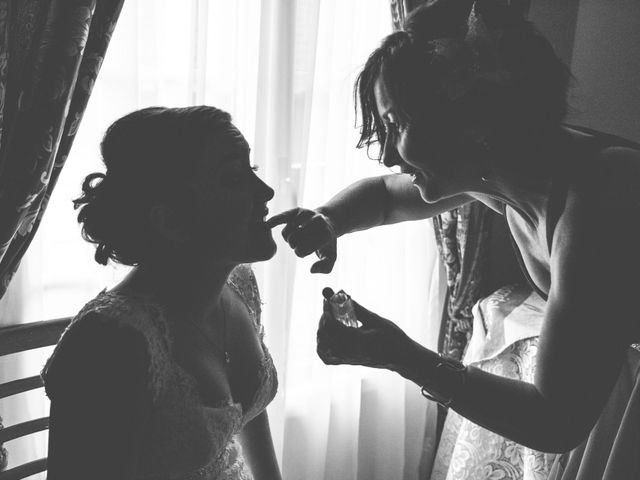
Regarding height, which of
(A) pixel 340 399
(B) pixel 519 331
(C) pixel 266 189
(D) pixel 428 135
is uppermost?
(D) pixel 428 135

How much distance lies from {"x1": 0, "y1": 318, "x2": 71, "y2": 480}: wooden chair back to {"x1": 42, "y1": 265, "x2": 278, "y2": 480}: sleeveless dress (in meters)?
0.49

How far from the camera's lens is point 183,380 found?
112cm

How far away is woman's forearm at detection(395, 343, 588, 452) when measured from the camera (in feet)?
3.69

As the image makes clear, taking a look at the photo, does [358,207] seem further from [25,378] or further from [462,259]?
[462,259]

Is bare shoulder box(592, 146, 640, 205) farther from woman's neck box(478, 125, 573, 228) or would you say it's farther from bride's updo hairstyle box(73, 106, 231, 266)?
bride's updo hairstyle box(73, 106, 231, 266)

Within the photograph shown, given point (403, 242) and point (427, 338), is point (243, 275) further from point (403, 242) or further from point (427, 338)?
point (427, 338)

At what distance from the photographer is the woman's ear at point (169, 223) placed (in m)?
1.17

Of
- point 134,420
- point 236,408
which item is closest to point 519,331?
point 236,408

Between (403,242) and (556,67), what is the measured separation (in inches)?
53.2

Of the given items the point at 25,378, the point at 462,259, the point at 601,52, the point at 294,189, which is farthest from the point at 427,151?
the point at 601,52

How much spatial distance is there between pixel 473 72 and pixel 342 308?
491mm

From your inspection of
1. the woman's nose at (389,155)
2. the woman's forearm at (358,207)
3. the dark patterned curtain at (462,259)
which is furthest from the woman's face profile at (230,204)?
the dark patterned curtain at (462,259)

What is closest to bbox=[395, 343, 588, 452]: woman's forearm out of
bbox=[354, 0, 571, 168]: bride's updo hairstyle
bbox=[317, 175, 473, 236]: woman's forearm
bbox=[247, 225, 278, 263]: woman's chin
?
bbox=[247, 225, 278, 263]: woman's chin

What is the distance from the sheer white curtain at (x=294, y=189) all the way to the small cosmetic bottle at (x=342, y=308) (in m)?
0.78
